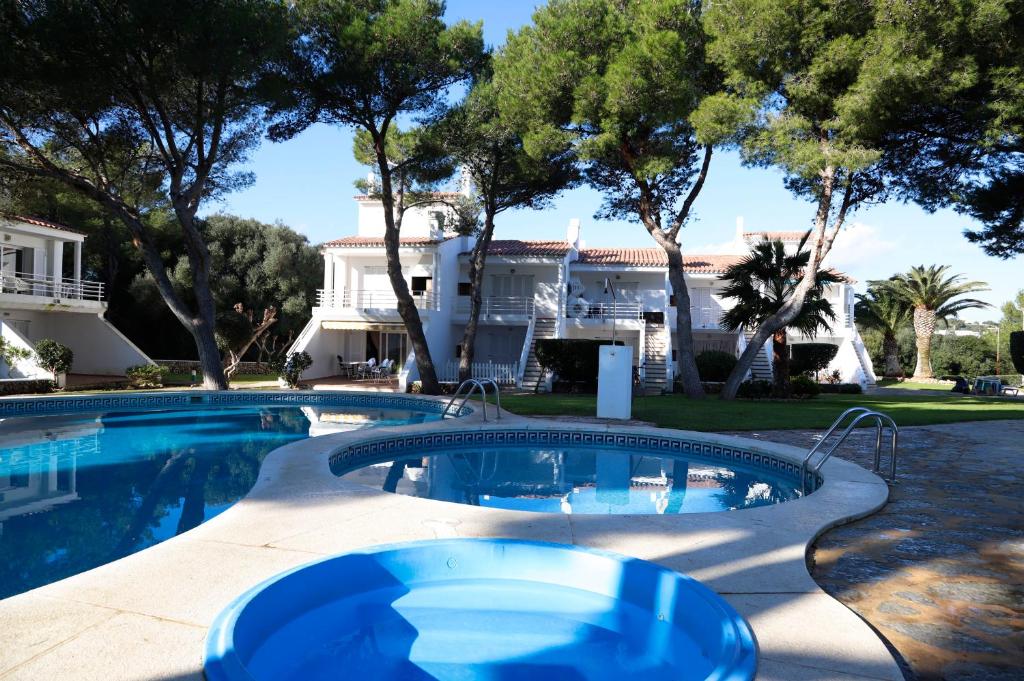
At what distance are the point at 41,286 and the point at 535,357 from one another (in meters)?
18.8

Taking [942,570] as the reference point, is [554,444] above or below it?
below

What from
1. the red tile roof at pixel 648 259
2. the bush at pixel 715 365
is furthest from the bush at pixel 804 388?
the red tile roof at pixel 648 259

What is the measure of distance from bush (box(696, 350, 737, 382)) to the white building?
20327 mm

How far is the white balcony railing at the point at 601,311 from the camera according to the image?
25922 mm

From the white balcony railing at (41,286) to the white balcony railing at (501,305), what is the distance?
1363cm

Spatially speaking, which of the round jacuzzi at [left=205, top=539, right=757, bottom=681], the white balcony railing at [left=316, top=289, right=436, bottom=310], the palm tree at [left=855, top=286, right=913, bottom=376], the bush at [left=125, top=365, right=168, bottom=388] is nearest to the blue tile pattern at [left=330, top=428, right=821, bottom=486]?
the round jacuzzi at [left=205, top=539, right=757, bottom=681]

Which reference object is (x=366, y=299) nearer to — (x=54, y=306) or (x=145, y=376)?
(x=145, y=376)

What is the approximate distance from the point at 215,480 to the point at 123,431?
5427mm

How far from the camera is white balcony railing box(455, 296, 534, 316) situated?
1062 inches

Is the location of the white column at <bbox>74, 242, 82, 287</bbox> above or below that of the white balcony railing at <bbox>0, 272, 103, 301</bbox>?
above

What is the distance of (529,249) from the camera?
27469mm

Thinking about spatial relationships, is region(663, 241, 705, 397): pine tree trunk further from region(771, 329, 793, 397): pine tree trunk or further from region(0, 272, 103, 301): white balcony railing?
region(0, 272, 103, 301): white balcony railing

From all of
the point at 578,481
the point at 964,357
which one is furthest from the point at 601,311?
the point at 964,357

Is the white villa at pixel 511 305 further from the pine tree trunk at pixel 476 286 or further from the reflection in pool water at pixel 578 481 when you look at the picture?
the reflection in pool water at pixel 578 481
